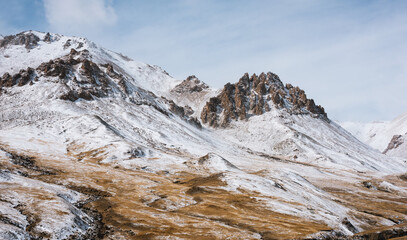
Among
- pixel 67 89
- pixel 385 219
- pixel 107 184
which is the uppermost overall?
pixel 67 89

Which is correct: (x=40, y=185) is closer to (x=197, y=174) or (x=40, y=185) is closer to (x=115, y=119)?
(x=197, y=174)

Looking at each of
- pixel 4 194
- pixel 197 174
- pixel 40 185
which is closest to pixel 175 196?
pixel 40 185

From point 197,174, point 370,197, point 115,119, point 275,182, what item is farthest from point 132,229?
point 115,119

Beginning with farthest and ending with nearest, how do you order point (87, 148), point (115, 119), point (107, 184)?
point (115, 119), point (87, 148), point (107, 184)

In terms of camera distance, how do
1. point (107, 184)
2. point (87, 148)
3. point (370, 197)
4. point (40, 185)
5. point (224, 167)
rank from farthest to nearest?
point (87, 148)
point (224, 167)
point (370, 197)
point (107, 184)
point (40, 185)

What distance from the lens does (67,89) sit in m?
199

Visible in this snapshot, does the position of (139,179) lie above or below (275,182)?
below

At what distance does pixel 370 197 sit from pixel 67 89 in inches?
7535

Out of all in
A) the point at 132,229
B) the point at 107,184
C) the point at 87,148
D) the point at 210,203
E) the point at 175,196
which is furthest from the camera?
the point at 87,148

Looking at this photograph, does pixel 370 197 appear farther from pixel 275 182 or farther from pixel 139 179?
pixel 139 179

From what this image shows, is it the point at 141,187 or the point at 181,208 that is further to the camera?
the point at 141,187

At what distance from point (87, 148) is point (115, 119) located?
2134 inches

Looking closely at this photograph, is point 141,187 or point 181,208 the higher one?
point 181,208

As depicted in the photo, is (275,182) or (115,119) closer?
(275,182)
